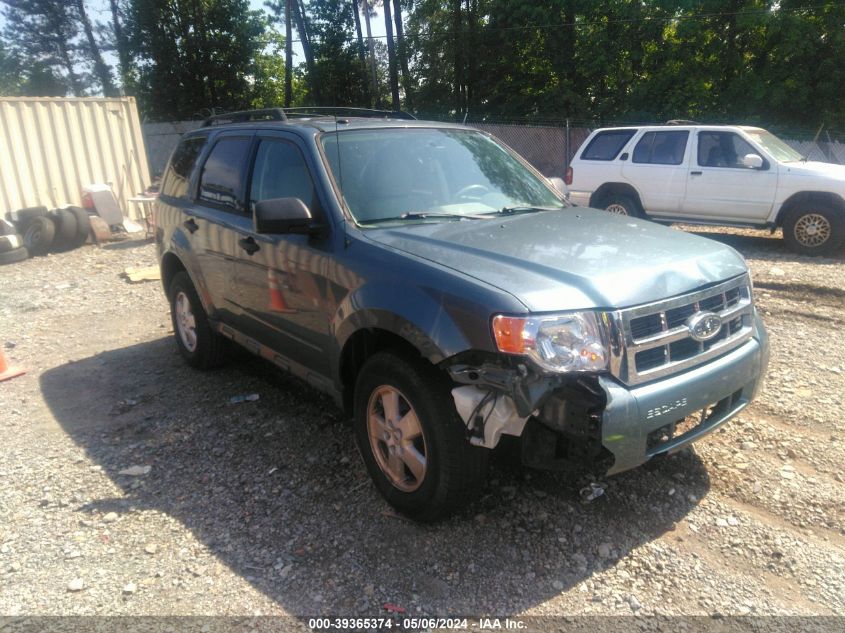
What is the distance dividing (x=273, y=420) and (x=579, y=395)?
2.49 metres

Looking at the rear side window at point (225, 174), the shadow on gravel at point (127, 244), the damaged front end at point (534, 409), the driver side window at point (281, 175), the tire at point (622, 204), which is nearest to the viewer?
the damaged front end at point (534, 409)

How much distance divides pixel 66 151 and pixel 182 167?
859cm

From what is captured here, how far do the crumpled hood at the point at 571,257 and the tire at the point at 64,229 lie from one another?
32.4 ft

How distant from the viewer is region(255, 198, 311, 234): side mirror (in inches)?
123

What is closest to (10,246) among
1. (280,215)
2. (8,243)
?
(8,243)

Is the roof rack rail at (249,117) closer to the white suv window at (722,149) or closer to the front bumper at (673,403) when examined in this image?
the front bumper at (673,403)

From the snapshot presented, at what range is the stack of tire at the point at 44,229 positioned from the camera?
10617mm

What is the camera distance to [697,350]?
279 centimetres

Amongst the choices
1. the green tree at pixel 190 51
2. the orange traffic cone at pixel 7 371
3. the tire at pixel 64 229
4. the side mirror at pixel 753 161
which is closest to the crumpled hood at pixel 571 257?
the orange traffic cone at pixel 7 371

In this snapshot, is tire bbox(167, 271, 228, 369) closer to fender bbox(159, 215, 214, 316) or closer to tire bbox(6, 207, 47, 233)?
fender bbox(159, 215, 214, 316)

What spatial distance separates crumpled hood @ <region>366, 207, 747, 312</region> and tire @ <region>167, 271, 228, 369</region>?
2.36 m

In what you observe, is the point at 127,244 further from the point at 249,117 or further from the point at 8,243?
the point at 249,117

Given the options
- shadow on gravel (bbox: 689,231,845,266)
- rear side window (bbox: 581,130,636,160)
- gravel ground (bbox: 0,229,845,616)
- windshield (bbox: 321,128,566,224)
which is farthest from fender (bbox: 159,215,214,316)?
rear side window (bbox: 581,130,636,160)

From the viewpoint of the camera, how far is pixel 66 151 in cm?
1198
